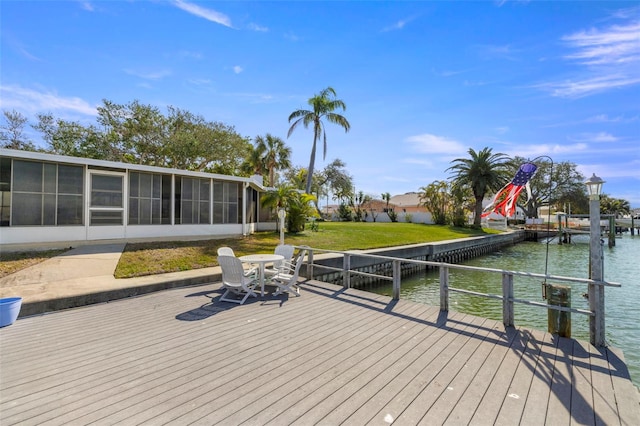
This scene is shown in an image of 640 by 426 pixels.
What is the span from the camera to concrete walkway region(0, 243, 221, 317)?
16.9ft

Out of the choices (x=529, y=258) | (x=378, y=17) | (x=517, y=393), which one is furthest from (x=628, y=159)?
(x=517, y=393)

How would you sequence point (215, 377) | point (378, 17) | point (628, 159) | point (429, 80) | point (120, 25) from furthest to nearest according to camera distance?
1. point (628, 159)
2. point (429, 80)
3. point (120, 25)
4. point (378, 17)
5. point (215, 377)

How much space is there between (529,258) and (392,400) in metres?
22.8

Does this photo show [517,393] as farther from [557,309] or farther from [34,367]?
[34,367]

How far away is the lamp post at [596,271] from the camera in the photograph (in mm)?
3760

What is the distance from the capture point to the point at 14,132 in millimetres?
21641

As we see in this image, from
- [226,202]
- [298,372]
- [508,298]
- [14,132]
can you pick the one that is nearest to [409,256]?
[226,202]

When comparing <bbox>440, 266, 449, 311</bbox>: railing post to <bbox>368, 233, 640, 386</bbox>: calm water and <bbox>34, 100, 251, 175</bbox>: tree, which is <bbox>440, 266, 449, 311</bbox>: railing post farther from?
<bbox>34, 100, 251, 175</bbox>: tree

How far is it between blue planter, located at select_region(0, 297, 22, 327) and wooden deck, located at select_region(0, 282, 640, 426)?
0.16 metres

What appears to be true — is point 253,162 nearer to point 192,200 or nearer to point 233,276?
point 192,200

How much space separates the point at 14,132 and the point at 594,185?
32.1 metres

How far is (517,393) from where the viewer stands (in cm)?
274

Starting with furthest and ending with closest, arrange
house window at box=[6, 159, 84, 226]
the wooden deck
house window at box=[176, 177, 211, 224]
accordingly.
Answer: house window at box=[176, 177, 211, 224], house window at box=[6, 159, 84, 226], the wooden deck

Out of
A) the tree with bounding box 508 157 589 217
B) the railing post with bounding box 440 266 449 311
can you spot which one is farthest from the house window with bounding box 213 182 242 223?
the tree with bounding box 508 157 589 217
